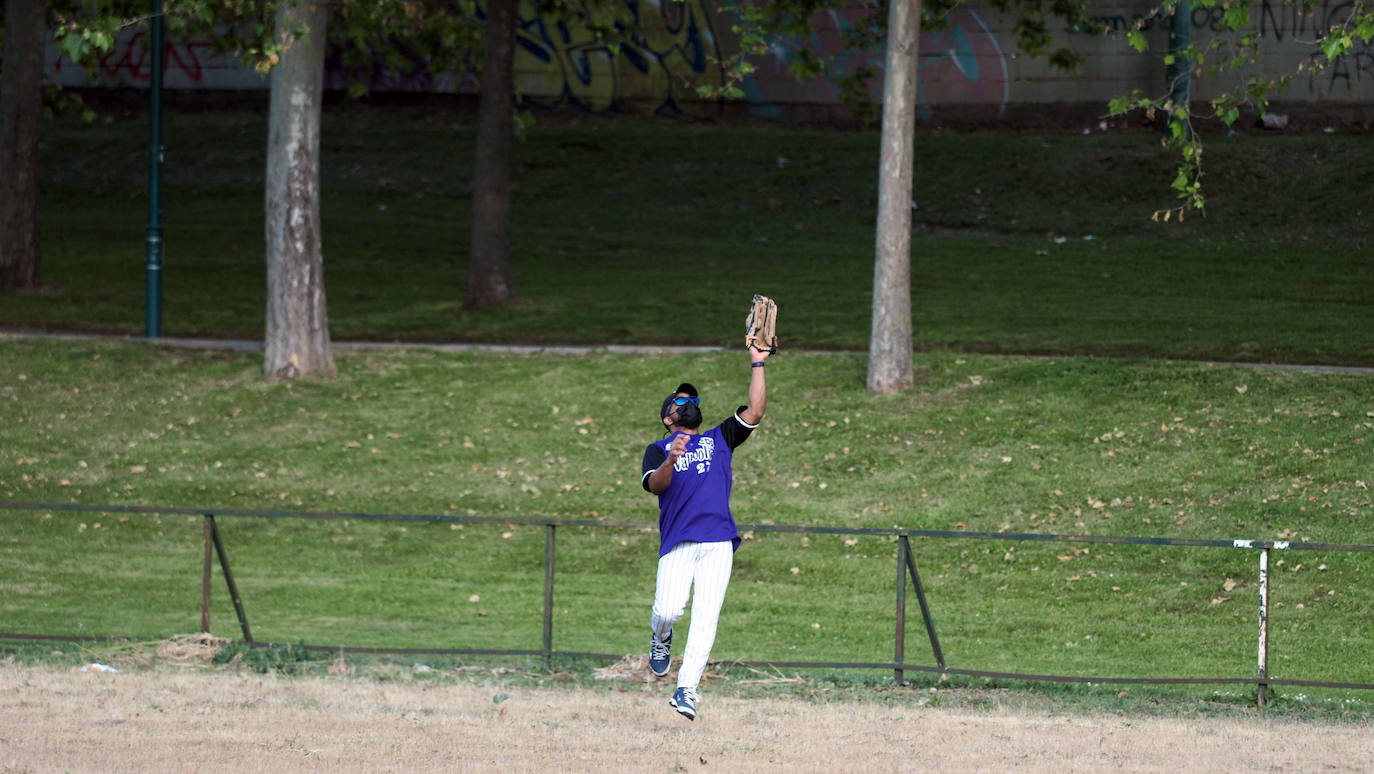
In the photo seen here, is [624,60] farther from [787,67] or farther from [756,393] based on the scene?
[756,393]

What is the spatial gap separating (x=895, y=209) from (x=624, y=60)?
22479 mm

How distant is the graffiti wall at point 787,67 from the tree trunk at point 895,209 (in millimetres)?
15454

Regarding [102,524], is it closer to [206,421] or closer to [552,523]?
[206,421]

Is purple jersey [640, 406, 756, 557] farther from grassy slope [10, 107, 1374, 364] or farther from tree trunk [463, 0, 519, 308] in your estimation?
tree trunk [463, 0, 519, 308]

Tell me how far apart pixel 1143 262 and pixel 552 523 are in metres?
19.3

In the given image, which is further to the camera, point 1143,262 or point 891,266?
point 1143,262

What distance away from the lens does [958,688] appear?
9820mm

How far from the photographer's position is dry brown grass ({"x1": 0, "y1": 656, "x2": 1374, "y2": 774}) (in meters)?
7.55

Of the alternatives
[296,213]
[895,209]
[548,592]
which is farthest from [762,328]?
[296,213]

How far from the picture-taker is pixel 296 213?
19016mm

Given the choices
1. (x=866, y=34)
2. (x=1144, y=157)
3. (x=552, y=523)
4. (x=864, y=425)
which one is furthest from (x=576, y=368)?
(x=1144, y=157)

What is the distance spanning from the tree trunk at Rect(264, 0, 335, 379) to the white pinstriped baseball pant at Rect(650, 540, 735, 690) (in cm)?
1214

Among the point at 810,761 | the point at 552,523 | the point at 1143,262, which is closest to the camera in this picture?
the point at 810,761

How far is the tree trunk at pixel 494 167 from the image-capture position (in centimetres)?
2261
